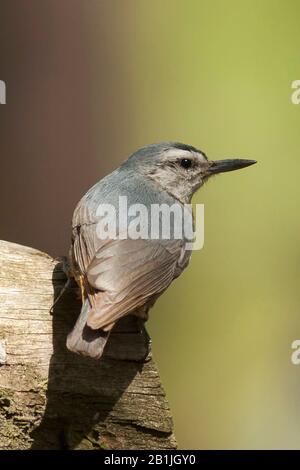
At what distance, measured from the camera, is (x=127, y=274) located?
316 centimetres

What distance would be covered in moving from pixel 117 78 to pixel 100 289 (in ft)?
15.6

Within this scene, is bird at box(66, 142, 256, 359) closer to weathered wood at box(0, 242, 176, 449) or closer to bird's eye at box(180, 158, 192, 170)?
bird's eye at box(180, 158, 192, 170)

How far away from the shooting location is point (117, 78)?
745 cm

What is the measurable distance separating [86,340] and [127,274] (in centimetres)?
48

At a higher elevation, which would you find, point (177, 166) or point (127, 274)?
point (177, 166)

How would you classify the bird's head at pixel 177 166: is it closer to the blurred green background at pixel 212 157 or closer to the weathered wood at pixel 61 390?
the blurred green background at pixel 212 157

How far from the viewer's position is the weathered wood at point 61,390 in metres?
2.91

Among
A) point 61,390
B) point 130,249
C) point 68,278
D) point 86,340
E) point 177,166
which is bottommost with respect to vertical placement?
point 61,390

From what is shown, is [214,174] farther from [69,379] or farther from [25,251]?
[69,379]

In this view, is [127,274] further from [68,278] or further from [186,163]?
[186,163]

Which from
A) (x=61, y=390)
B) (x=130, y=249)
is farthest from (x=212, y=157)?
(x=61, y=390)

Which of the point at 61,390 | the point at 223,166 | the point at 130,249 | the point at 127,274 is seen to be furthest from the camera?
the point at 223,166

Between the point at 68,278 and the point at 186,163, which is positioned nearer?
the point at 68,278

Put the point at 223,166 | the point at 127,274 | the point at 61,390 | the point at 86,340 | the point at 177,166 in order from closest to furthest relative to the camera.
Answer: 1. the point at 86,340
2. the point at 61,390
3. the point at 127,274
4. the point at 177,166
5. the point at 223,166
